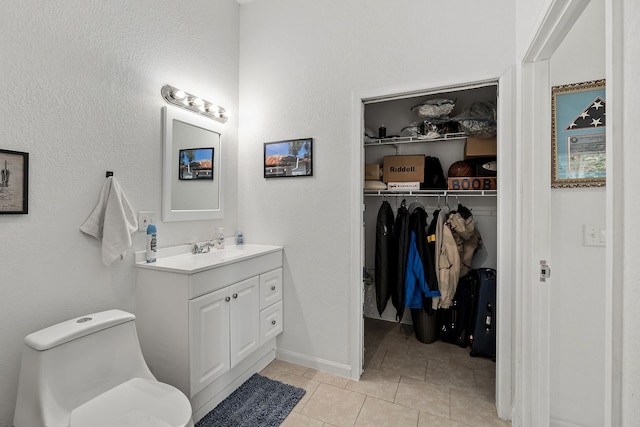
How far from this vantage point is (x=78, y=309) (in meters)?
1.55

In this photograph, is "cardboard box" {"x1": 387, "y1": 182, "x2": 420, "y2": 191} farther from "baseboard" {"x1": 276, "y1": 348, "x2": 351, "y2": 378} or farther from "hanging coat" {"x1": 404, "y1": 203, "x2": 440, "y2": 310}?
"baseboard" {"x1": 276, "y1": 348, "x2": 351, "y2": 378}

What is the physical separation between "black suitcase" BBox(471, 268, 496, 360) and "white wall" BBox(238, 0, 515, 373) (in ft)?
3.65

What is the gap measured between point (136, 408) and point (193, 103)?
1.81 m

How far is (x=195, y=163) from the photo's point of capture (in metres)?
2.21

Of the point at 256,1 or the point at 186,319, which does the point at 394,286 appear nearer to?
the point at 186,319

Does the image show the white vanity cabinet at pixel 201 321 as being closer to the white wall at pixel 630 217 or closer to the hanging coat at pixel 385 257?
the hanging coat at pixel 385 257

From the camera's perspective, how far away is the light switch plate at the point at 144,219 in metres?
1.85

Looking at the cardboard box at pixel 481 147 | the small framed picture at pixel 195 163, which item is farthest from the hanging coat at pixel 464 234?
the small framed picture at pixel 195 163

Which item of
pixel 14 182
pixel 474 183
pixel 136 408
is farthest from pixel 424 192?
pixel 14 182

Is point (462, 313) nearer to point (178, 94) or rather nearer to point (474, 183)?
point (474, 183)

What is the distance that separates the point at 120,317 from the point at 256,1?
256cm

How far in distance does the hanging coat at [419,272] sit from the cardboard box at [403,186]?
266 millimetres

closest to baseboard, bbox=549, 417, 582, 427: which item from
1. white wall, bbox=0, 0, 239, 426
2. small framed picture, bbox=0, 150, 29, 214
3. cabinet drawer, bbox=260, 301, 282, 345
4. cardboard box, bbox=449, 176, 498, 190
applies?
cardboard box, bbox=449, 176, 498, 190

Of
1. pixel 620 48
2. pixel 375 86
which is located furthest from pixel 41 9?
pixel 620 48
